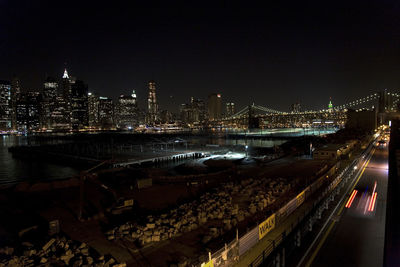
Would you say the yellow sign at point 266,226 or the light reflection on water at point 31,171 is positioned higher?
the yellow sign at point 266,226

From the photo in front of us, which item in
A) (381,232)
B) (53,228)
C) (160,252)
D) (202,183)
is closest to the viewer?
(160,252)

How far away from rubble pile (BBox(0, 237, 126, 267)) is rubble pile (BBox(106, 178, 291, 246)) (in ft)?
3.81

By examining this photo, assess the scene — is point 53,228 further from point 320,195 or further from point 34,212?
point 320,195

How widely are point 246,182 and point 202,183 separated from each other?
353cm

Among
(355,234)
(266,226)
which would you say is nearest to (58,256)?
(266,226)

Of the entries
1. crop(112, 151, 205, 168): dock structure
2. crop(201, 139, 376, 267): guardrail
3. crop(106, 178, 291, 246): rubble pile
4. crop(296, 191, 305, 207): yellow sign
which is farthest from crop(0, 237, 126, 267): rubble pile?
crop(112, 151, 205, 168): dock structure

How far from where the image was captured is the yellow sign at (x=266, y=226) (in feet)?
28.7

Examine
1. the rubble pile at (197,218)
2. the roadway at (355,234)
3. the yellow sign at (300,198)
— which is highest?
the yellow sign at (300,198)

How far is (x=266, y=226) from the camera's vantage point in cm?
912

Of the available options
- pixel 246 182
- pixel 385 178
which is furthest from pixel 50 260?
pixel 385 178

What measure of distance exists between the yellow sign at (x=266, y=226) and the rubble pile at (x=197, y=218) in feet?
4.21

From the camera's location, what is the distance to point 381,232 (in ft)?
36.3

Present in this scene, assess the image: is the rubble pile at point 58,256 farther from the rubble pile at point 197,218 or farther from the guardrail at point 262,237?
the guardrail at point 262,237

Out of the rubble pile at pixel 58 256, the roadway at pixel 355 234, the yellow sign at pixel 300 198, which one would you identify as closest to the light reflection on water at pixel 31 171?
the rubble pile at pixel 58 256
